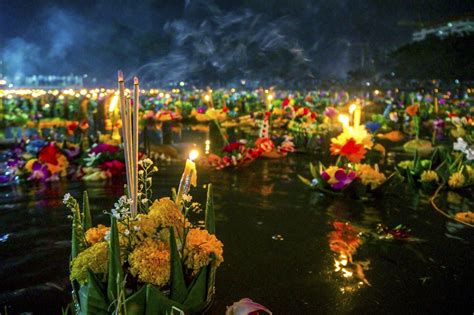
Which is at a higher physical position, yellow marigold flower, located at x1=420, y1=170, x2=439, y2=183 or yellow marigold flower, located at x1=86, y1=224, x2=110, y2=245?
yellow marigold flower, located at x1=86, y1=224, x2=110, y2=245

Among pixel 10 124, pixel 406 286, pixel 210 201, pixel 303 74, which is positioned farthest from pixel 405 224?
Result: pixel 303 74

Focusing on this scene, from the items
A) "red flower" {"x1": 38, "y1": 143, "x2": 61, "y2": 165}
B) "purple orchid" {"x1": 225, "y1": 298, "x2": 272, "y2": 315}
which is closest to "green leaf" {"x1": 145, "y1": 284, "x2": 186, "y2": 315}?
"purple orchid" {"x1": 225, "y1": 298, "x2": 272, "y2": 315}

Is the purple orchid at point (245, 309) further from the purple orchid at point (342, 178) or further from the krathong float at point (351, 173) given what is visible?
the purple orchid at point (342, 178)

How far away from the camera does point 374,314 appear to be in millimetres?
4156

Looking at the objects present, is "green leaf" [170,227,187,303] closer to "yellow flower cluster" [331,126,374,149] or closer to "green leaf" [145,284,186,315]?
"green leaf" [145,284,186,315]

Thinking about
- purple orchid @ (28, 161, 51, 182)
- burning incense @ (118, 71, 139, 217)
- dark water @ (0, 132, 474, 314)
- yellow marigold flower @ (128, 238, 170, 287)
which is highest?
burning incense @ (118, 71, 139, 217)

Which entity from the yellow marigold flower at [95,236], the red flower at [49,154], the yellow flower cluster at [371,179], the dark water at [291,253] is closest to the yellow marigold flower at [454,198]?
the dark water at [291,253]

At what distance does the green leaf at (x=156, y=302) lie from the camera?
10.2 ft

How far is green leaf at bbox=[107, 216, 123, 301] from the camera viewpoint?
3.04 m

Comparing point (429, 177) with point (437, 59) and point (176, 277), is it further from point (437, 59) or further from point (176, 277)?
point (437, 59)

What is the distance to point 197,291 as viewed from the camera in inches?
133

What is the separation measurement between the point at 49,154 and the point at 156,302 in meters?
7.69

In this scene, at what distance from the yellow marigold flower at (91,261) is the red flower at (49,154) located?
23.7 feet

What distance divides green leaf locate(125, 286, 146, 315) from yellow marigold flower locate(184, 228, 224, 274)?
395mm
